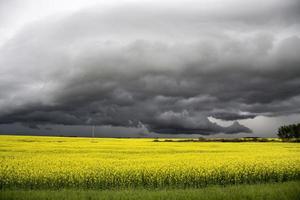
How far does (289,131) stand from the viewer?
108 m

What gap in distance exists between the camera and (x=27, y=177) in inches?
581

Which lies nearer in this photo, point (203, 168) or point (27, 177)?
point (27, 177)

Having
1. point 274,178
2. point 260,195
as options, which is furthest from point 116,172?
point 274,178

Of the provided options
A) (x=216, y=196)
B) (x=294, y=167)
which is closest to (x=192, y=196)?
(x=216, y=196)

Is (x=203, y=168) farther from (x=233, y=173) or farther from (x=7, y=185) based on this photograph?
(x=7, y=185)

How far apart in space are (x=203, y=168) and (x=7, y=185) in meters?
9.93

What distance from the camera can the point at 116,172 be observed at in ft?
52.2

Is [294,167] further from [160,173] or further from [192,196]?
[192,196]

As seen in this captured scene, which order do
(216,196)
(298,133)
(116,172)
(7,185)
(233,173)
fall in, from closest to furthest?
(216,196) < (7,185) < (116,172) < (233,173) < (298,133)

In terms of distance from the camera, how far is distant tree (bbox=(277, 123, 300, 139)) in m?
105

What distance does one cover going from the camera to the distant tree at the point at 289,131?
105 m

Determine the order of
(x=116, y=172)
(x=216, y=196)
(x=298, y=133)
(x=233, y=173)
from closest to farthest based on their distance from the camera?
(x=216, y=196)
(x=116, y=172)
(x=233, y=173)
(x=298, y=133)

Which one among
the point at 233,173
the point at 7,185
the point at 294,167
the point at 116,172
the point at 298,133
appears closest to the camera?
the point at 7,185

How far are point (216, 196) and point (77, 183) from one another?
7352mm
